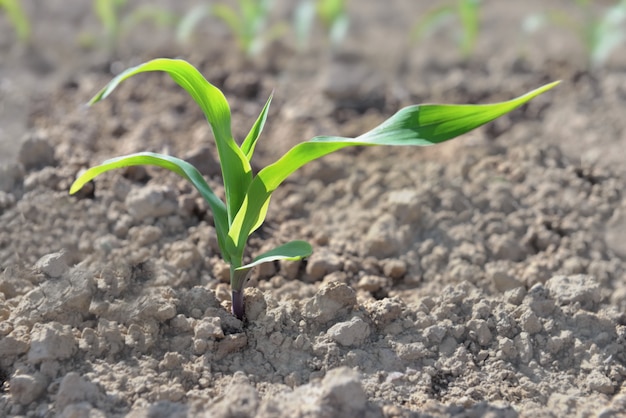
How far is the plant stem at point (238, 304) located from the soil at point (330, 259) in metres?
0.02

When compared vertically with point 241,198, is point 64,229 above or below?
below

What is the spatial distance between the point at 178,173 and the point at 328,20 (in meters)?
1.97

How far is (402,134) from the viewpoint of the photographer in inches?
60.9

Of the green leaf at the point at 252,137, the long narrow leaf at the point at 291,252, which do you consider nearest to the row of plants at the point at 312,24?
the green leaf at the point at 252,137

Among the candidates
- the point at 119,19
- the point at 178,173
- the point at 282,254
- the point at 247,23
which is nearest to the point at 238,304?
the point at 282,254

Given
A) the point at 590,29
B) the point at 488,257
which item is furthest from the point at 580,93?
the point at 488,257

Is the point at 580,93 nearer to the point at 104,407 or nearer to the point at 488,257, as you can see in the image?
the point at 488,257

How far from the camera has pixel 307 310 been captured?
1.67 meters

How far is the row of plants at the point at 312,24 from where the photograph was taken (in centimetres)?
304

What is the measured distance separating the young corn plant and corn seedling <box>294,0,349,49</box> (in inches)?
66.4

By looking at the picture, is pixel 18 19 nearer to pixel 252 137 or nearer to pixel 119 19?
pixel 119 19

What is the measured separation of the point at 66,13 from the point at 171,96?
1.18 metres

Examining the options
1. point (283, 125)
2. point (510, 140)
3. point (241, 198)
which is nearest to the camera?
point (241, 198)

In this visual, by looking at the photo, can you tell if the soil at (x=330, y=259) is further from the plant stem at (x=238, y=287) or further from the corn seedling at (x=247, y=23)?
the corn seedling at (x=247, y=23)
